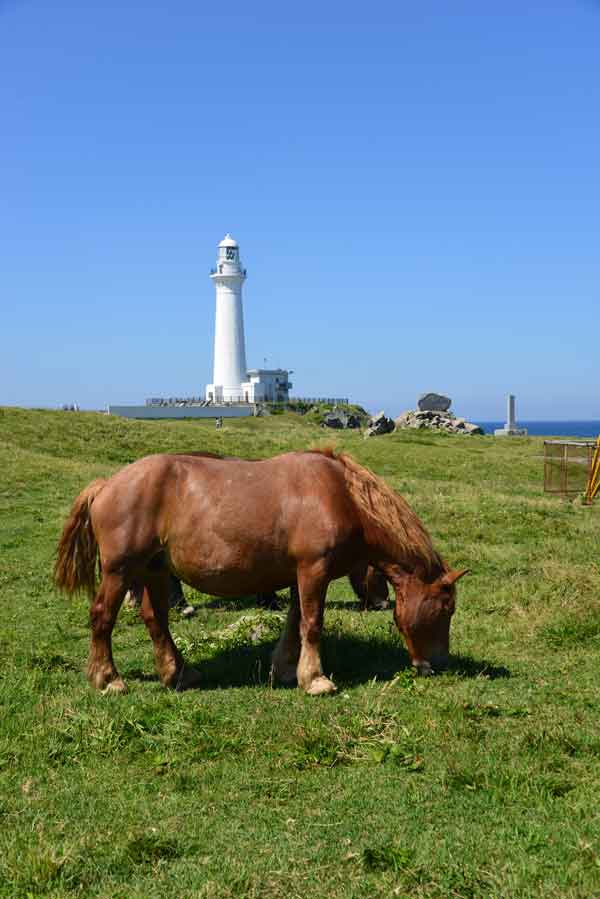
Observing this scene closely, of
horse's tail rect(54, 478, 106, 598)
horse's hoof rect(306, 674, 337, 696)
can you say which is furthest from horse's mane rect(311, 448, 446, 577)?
horse's tail rect(54, 478, 106, 598)

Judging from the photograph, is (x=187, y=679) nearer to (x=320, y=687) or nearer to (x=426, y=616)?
(x=320, y=687)

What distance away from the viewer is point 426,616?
8.54 meters

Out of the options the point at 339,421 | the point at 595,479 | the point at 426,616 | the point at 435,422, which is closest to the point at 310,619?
the point at 426,616

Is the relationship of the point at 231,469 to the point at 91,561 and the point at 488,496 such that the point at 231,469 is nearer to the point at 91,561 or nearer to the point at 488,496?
the point at 91,561

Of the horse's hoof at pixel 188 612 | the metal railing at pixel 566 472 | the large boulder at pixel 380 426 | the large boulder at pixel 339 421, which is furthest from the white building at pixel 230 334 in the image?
the horse's hoof at pixel 188 612

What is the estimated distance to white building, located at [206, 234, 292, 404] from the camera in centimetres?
11281

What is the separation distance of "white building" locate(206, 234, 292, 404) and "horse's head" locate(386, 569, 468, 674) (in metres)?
104

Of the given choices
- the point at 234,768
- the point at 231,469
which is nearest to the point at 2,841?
the point at 234,768

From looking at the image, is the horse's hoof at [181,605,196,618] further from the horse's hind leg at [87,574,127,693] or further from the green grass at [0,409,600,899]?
the horse's hind leg at [87,574,127,693]

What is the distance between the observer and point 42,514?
20.1 m

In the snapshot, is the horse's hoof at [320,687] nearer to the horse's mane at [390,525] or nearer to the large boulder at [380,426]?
the horse's mane at [390,525]

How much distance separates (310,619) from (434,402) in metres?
74.8

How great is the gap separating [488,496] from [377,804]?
16603 millimetres

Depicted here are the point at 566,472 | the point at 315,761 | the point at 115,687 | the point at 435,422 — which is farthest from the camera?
the point at 435,422
